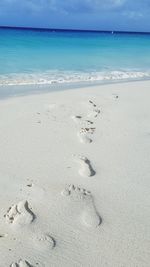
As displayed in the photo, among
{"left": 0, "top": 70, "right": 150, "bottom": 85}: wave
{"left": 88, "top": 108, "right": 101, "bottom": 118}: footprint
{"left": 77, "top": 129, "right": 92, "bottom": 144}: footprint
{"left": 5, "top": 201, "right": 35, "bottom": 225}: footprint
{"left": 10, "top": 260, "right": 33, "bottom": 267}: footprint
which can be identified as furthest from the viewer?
{"left": 0, "top": 70, "right": 150, "bottom": 85}: wave

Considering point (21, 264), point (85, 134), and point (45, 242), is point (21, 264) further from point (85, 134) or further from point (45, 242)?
point (85, 134)

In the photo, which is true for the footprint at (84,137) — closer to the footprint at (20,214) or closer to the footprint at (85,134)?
the footprint at (85,134)

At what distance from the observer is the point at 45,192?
319 centimetres

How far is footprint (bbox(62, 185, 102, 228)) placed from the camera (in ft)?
9.20

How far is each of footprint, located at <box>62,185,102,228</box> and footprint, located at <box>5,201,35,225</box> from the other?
376mm

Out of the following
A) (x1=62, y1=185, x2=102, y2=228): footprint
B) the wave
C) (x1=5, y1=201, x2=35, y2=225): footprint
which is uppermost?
(x1=5, y1=201, x2=35, y2=225): footprint

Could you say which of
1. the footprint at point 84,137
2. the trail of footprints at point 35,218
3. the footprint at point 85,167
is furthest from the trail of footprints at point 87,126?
the trail of footprints at point 35,218

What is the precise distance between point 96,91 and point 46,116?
2459mm

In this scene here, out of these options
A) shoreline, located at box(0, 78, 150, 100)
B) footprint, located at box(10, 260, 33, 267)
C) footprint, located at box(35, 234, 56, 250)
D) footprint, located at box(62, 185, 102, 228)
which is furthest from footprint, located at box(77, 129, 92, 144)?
shoreline, located at box(0, 78, 150, 100)

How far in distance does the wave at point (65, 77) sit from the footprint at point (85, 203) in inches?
233

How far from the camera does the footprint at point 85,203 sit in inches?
110

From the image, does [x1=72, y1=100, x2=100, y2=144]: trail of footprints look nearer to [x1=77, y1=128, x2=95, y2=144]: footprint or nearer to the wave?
[x1=77, y1=128, x2=95, y2=144]: footprint

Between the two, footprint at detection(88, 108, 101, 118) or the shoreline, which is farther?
the shoreline

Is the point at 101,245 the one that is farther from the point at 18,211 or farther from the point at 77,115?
the point at 77,115
